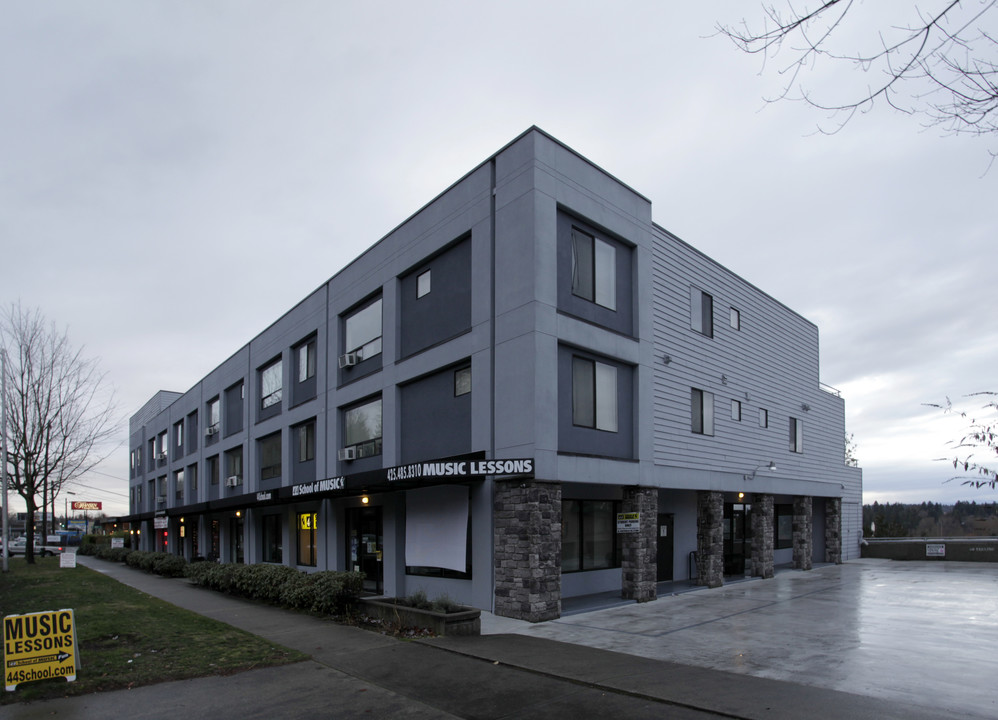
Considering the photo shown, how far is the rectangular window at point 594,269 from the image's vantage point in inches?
653

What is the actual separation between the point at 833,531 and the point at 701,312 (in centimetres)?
1444

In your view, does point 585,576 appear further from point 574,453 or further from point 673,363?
point 673,363

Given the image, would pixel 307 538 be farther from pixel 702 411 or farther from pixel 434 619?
pixel 702 411

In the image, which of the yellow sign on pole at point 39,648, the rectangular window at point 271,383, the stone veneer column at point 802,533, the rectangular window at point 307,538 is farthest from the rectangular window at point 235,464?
the stone veneer column at point 802,533

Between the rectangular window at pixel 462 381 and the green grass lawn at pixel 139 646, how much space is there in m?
7.17

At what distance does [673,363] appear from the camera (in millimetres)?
19859

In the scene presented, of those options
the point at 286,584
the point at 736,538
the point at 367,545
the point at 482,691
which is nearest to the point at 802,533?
the point at 736,538

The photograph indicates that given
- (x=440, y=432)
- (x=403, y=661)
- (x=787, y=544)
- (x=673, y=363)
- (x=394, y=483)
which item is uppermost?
(x=673, y=363)

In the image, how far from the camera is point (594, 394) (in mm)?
16531

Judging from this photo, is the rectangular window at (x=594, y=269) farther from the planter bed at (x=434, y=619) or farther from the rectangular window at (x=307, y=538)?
the rectangular window at (x=307, y=538)

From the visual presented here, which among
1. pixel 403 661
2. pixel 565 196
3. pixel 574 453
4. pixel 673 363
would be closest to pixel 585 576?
pixel 574 453

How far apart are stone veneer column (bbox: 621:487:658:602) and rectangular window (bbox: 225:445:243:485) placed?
2220 cm

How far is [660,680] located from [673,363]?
11.9 metres

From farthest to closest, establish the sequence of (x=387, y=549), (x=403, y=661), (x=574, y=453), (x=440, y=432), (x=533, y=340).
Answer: (x=387, y=549) → (x=440, y=432) → (x=574, y=453) → (x=533, y=340) → (x=403, y=661)
